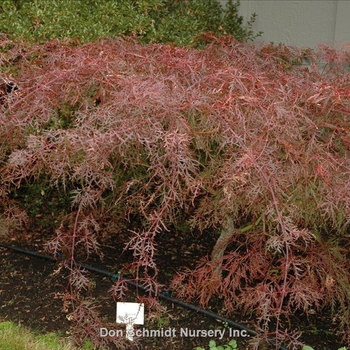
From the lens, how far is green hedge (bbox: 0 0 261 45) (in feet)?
16.6

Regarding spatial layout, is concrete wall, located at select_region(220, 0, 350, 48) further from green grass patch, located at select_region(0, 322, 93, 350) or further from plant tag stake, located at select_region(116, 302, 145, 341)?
green grass patch, located at select_region(0, 322, 93, 350)

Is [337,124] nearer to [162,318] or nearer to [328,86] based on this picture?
[328,86]

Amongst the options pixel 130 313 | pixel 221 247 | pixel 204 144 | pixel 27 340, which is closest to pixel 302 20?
pixel 221 247

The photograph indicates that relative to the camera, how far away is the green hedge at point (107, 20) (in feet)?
16.6

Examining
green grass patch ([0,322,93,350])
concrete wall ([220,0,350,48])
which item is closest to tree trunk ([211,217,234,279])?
green grass patch ([0,322,93,350])

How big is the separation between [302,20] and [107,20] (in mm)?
1970

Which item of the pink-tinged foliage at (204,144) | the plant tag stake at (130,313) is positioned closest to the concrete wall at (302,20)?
the pink-tinged foliage at (204,144)

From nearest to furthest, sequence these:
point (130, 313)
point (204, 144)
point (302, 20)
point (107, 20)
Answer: point (204, 144), point (130, 313), point (107, 20), point (302, 20)

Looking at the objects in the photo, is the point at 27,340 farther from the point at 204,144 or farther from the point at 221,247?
the point at 204,144

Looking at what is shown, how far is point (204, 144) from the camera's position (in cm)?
351

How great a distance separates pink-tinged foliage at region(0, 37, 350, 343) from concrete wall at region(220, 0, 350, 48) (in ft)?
6.84

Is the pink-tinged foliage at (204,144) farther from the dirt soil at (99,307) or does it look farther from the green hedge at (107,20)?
the green hedge at (107,20)

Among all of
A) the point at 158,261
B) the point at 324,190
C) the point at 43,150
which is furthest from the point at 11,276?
the point at 324,190

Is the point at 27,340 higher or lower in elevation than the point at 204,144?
lower
